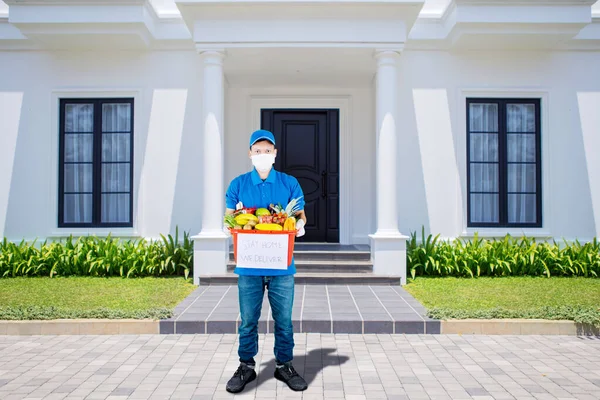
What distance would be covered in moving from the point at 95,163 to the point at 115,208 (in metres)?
0.88

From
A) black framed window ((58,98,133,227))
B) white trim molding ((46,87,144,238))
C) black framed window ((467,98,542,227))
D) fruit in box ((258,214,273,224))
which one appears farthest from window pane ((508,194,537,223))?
fruit in box ((258,214,273,224))

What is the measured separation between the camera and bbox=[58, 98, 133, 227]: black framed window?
10180 millimetres

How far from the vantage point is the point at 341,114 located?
1129 centimetres

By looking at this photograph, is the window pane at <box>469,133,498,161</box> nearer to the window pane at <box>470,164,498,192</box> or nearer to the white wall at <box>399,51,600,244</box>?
the window pane at <box>470,164,498,192</box>

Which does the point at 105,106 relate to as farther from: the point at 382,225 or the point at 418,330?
the point at 418,330

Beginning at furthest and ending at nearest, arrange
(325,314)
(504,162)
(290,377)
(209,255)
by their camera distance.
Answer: (504,162) → (209,255) → (325,314) → (290,377)

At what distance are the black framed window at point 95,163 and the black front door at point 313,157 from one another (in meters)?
2.81

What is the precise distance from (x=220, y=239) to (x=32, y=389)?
4.68 m

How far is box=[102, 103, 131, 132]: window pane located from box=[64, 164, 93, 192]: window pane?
2.60 ft

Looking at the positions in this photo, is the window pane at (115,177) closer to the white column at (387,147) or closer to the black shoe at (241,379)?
the white column at (387,147)

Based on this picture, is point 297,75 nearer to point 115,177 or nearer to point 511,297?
point 115,177

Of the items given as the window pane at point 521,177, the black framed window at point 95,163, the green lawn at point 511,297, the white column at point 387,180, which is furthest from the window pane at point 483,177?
the black framed window at point 95,163

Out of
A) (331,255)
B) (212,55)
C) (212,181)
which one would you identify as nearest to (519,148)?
(331,255)

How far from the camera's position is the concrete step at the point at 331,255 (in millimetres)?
9391
